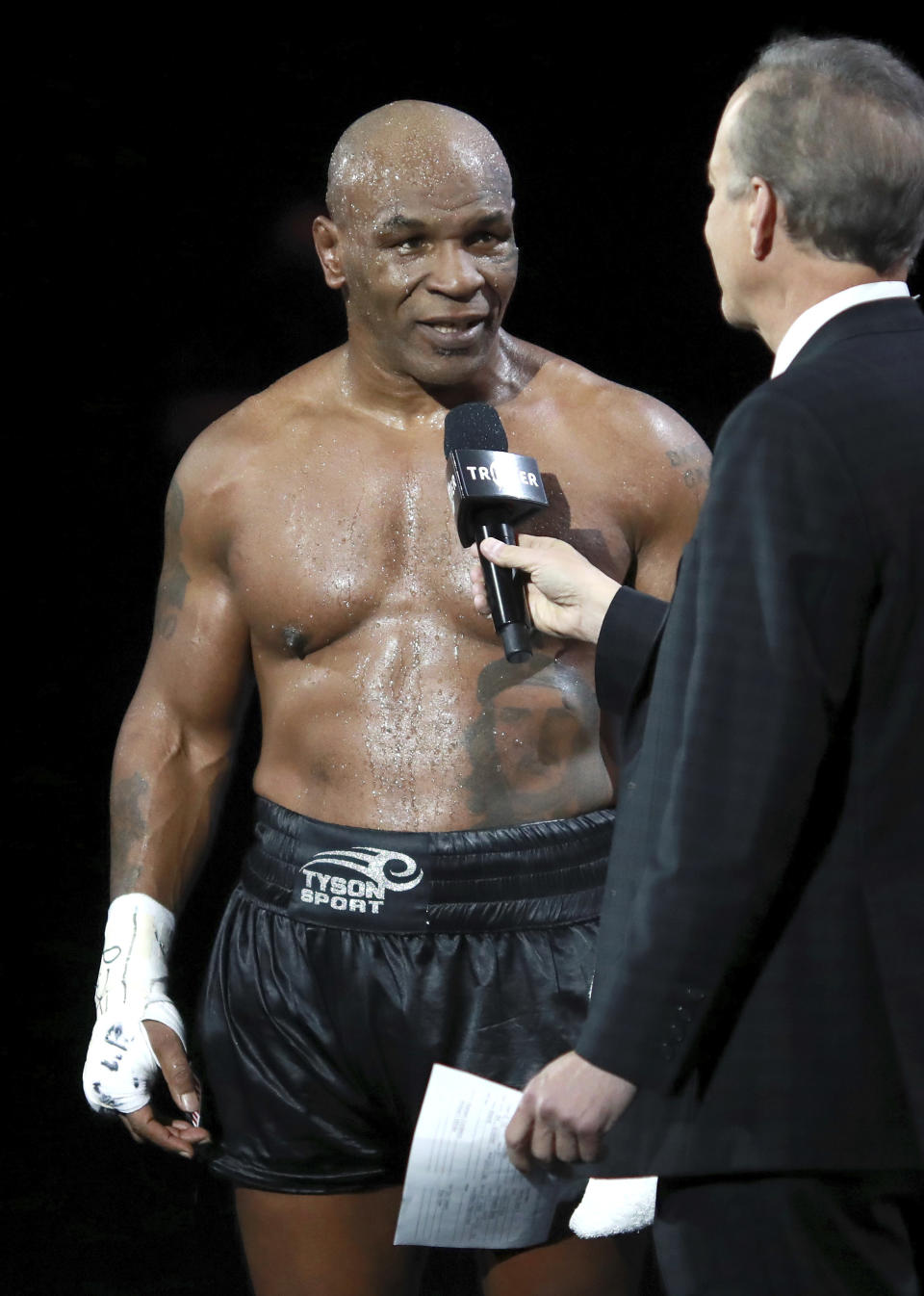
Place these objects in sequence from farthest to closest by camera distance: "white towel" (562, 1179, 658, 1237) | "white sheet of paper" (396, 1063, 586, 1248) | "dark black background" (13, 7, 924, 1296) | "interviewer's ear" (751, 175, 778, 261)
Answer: "dark black background" (13, 7, 924, 1296)
"white towel" (562, 1179, 658, 1237)
"white sheet of paper" (396, 1063, 586, 1248)
"interviewer's ear" (751, 175, 778, 261)

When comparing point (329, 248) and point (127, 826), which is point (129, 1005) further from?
point (329, 248)

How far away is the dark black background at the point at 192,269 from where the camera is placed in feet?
6.44

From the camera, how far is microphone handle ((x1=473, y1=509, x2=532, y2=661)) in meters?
1.33

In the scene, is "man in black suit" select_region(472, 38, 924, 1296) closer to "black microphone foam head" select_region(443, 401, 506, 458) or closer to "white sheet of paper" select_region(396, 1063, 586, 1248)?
"white sheet of paper" select_region(396, 1063, 586, 1248)

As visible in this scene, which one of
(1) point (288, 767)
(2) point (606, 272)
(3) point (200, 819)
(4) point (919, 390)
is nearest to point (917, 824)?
(4) point (919, 390)

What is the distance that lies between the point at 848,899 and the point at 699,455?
28.6 inches

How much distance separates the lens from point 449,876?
154 cm

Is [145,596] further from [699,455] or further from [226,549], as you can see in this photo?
[699,455]

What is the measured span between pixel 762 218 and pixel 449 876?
725mm

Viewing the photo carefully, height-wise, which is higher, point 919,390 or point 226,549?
point 919,390

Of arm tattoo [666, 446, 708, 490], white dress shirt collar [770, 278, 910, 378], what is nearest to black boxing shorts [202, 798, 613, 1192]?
arm tattoo [666, 446, 708, 490]

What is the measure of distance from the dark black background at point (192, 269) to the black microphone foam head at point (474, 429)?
614 millimetres

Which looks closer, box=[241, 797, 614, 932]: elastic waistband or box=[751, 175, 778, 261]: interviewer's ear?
box=[751, 175, 778, 261]: interviewer's ear

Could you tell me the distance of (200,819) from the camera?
5.60 feet
